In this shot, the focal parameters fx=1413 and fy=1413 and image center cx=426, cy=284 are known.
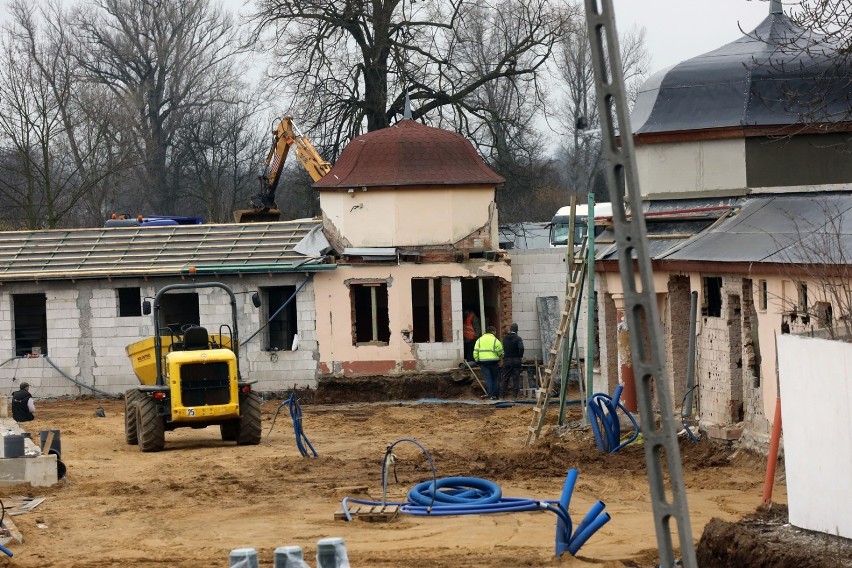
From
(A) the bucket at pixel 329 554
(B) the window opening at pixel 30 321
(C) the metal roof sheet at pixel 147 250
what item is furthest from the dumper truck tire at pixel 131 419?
(A) the bucket at pixel 329 554

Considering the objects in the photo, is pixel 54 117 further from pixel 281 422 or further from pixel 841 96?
pixel 841 96

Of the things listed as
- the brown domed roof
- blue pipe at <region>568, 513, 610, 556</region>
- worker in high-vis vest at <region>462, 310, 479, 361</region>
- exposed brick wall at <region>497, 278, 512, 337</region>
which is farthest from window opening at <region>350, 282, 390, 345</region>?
blue pipe at <region>568, 513, 610, 556</region>

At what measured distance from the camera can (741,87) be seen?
23.6 m

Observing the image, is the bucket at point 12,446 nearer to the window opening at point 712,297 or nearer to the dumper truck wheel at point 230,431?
the dumper truck wheel at point 230,431

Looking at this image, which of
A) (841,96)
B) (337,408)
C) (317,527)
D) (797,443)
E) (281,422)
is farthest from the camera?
(337,408)

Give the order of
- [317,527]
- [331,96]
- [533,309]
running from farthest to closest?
[331,96], [533,309], [317,527]

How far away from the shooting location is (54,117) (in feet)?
155

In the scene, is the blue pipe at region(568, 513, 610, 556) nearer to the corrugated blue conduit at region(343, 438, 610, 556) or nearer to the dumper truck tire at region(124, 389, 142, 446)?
the corrugated blue conduit at region(343, 438, 610, 556)

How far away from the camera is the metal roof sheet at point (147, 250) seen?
32938mm

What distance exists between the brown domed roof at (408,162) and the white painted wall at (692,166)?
330 inches

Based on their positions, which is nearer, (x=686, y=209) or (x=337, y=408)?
(x=686, y=209)

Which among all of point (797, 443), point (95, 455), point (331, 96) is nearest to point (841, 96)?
point (797, 443)

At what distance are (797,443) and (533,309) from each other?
20.4 meters

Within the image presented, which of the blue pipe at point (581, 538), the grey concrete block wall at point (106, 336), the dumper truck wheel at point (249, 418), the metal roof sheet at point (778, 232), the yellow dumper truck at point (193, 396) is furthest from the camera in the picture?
Answer: the grey concrete block wall at point (106, 336)
